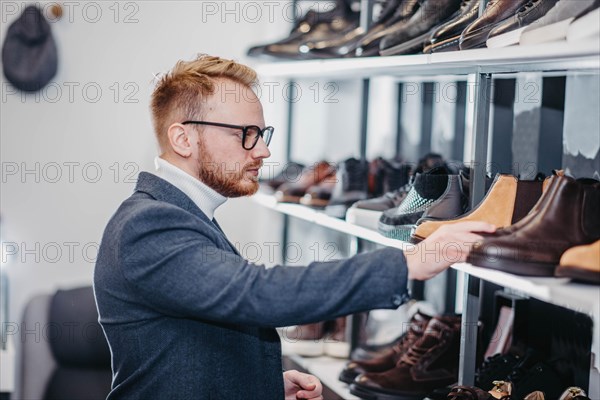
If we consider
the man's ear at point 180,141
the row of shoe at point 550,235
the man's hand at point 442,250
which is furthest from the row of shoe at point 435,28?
the man's ear at point 180,141

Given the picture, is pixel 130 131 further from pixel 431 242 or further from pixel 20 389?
pixel 431 242

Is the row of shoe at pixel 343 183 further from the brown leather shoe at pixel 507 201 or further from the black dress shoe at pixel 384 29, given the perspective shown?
the brown leather shoe at pixel 507 201

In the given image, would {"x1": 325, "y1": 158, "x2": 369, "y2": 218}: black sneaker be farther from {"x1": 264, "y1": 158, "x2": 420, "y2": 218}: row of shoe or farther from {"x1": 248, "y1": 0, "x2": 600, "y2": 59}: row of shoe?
{"x1": 248, "y1": 0, "x2": 600, "y2": 59}: row of shoe

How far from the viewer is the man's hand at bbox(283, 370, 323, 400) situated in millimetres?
1989

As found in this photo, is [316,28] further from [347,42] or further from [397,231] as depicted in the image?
[397,231]

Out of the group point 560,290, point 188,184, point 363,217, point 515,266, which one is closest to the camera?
point 560,290

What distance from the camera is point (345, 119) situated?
3.94m

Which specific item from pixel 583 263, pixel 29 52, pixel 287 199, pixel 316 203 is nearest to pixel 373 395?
pixel 316 203

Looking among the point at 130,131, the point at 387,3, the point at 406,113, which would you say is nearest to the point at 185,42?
the point at 130,131

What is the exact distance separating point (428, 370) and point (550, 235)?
38.8 inches

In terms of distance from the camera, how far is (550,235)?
1491mm

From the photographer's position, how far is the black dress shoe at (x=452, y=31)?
6.50ft

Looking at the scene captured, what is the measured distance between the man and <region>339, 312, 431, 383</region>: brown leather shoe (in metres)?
0.59

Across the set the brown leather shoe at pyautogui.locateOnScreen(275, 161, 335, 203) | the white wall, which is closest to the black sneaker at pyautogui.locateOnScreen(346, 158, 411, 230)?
the brown leather shoe at pyautogui.locateOnScreen(275, 161, 335, 203)
